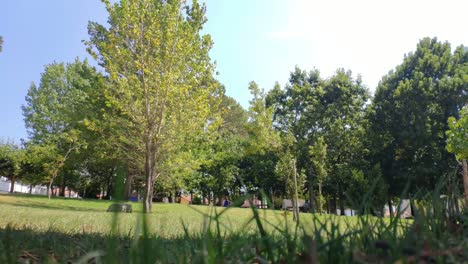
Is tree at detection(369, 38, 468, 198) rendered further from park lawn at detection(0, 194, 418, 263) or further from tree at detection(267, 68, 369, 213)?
park lawn at detection(0, 194, 418, 263)

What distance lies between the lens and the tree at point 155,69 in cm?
1395

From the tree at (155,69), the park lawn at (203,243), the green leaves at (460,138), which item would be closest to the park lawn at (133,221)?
the park lawn at (203,243)

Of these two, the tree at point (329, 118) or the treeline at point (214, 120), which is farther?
the tree at point (329, 118)

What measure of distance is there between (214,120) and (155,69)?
142 inches

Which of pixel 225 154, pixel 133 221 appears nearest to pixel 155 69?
pixel 133 221

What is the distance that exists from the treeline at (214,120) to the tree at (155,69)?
5cm

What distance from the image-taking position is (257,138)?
48.1 ft

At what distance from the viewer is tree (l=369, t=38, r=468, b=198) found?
25.7 metres

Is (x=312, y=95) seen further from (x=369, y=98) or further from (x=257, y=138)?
(x=257, y=138)

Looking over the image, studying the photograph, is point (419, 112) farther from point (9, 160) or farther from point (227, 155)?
point (9, 160)

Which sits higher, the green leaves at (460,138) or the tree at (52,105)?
the tree at (52,105)

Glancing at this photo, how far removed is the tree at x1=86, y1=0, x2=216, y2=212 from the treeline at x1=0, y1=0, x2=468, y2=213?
0.05 m

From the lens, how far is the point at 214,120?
16.3 metres

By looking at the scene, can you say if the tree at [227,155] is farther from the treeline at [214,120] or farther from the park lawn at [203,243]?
the park lawn at [203,243]
